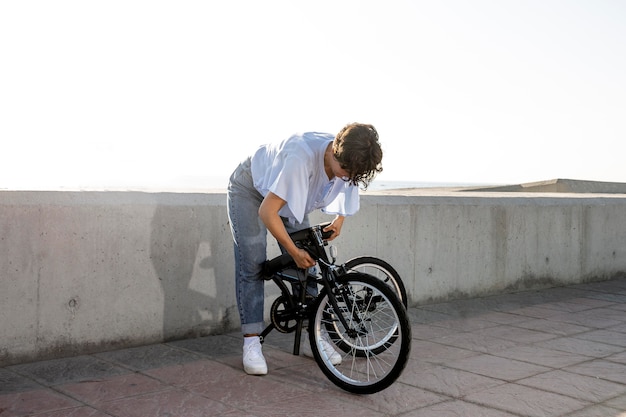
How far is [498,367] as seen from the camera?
488 centimetres

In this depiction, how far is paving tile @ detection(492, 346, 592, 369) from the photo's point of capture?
5.04 meters

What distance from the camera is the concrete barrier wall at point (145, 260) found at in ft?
15.3

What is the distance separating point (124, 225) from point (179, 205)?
0.47 meters

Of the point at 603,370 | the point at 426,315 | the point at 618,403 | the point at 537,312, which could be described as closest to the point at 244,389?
the point at 618,403

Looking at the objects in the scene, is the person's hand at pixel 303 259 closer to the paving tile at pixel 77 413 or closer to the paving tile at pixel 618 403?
the paving tile at pixel 77 413

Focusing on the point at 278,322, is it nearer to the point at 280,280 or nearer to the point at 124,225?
the point at 280,280

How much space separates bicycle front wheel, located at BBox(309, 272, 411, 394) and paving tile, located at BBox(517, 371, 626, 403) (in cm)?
91

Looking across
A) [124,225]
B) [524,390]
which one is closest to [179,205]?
[124,225]

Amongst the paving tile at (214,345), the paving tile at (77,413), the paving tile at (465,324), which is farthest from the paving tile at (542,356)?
the paving tile at (77,413)

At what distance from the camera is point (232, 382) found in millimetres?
4402

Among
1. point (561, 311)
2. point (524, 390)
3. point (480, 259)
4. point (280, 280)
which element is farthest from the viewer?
point (480, 259)

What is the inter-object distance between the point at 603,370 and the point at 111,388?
3130 millimetres

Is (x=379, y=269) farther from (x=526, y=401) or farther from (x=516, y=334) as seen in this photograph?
(x=516, y=334)

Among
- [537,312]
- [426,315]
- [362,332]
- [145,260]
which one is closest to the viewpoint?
[362,332]
